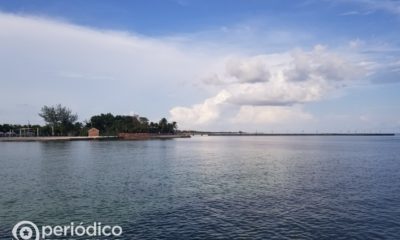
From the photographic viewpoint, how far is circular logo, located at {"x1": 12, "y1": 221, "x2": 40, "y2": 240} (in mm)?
24784

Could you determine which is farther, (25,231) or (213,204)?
(213,204)

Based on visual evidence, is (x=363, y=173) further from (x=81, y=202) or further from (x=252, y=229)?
(x=81, y=202)

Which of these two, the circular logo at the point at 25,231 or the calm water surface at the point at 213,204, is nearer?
the circular logo at the point at 25,231

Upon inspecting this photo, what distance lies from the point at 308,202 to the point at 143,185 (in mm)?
19175

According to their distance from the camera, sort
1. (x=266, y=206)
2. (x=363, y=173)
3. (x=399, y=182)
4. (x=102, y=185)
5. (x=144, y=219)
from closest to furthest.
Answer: (x=144, y=219)
(x=266, y=206)
(x=102, y=185)
(x=399, y=182)
(x=363, y=173)

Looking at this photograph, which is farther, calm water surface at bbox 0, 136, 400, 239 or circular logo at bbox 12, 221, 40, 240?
calm water surface at bbox 0, 136, 400, 239

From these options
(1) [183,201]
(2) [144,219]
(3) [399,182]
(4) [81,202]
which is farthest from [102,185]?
(3) [399,182]

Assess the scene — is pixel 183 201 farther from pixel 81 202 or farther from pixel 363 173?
pixel 363 173

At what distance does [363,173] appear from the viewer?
193 ft

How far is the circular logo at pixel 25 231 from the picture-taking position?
81.3 feet

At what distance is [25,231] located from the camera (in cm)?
2580

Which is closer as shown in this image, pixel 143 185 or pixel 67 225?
pixel 67 225

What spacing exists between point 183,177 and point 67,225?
27.0 m

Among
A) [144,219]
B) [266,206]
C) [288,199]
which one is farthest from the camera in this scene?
[288,199]
